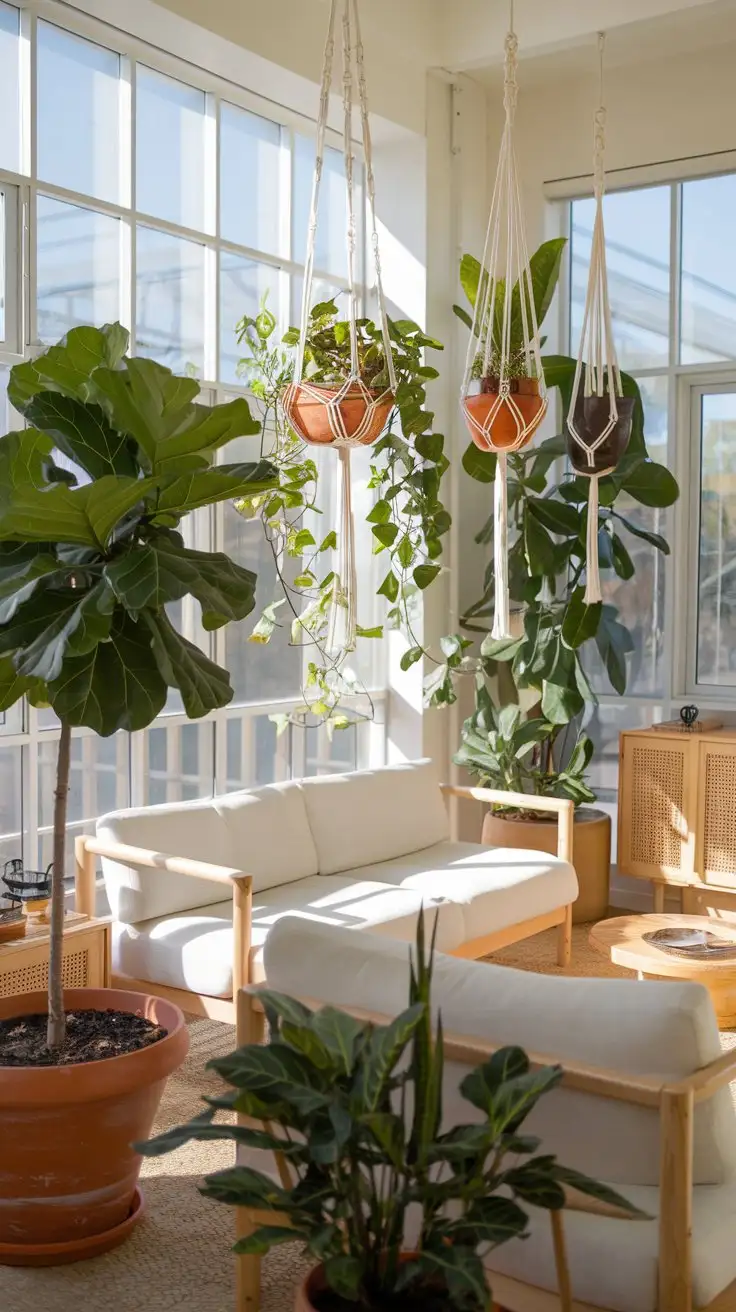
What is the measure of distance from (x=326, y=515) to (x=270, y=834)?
74.8 inches

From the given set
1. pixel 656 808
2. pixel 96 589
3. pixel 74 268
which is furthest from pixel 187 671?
pixel 656 808

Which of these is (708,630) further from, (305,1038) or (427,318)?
(305,1038)

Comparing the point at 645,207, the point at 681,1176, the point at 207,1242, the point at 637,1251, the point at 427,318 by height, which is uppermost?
the point at 645,207

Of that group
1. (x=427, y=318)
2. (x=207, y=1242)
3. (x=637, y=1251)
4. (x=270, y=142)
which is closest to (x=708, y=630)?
(x=427, y=318)

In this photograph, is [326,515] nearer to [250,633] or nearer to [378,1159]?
[250,633]

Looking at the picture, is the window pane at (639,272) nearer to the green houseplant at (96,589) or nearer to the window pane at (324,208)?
the window pane at (324,208)

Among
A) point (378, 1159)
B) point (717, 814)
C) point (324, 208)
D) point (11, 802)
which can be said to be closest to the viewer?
point (378, 1159)

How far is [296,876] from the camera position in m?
4.72

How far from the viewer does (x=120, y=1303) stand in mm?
2727

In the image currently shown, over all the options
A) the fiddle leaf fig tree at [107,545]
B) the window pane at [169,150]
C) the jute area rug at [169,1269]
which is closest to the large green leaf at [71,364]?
the fiddle leaf fig tree at [107,545]

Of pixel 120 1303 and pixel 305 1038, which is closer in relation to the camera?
pixel 305 1038

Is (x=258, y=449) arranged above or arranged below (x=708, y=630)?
above

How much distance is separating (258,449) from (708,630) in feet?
7.54

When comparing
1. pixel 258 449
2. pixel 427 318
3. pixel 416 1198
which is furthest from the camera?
pixel 427 318
